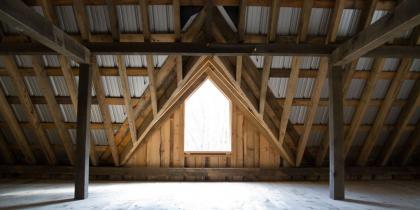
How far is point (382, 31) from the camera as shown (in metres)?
3.76

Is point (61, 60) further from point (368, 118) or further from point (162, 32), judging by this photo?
point (368, 118)

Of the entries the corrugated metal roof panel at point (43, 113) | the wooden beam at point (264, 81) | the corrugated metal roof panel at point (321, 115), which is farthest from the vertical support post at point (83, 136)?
the corrugated metal roof panel at point (321, 115)

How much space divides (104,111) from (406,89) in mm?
5588

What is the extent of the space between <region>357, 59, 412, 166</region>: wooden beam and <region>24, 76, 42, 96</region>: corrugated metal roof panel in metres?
6.28

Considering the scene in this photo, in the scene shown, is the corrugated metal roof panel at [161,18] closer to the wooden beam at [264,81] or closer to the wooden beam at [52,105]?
the wooden beam at [264,81]

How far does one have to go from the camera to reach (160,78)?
19.5 feet

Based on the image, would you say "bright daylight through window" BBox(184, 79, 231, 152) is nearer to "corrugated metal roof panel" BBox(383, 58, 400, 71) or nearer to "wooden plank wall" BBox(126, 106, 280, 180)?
"wooden plank wall" BBox(126, 106, 280, 180)

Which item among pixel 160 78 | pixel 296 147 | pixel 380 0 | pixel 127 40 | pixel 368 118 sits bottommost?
pixel 296 147

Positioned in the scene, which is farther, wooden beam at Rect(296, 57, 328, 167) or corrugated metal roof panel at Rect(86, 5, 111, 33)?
wooden beam at Rect(296, 57, 328, 167)

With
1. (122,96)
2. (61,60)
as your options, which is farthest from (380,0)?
(61,60)

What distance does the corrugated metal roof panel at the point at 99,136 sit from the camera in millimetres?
6535

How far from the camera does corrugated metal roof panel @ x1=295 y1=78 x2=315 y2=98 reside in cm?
578

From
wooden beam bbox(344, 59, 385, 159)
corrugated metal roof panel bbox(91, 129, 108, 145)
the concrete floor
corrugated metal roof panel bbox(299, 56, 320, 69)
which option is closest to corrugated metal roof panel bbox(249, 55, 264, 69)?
corrugated metal roof panel bbox(299, 56, 320, 69)

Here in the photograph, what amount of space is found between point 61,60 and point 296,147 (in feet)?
16.0
